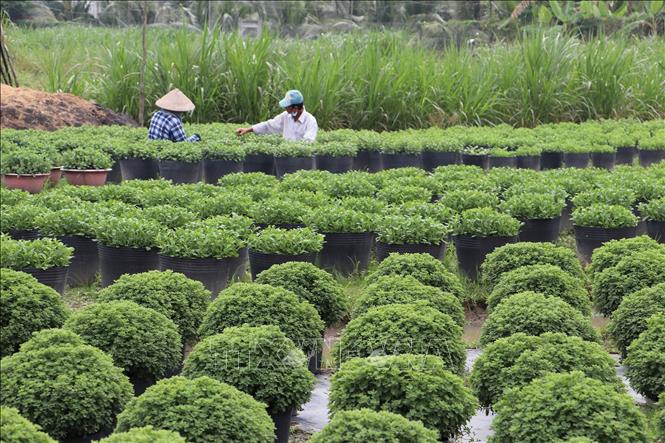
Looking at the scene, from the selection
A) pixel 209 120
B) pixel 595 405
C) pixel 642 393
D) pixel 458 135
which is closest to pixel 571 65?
pixel 458 135

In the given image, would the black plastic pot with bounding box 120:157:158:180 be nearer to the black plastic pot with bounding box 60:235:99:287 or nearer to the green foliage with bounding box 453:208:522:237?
the black plastic pot with bounding box 60:235:99:287

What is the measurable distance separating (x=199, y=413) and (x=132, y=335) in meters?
1.28

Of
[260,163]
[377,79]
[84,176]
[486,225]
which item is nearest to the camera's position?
[486,225]

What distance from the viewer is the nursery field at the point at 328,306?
4359 millimetres

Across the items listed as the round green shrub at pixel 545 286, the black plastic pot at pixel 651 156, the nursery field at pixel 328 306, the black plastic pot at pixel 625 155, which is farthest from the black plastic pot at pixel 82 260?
→ the black plastic pot at pixel 625 155

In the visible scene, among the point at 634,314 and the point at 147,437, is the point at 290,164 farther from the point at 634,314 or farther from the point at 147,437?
the point at 147,437

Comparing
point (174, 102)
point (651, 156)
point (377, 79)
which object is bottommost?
point (651, 156)

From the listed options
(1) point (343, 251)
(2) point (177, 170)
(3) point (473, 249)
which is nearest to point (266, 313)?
(1) point (343, 251)

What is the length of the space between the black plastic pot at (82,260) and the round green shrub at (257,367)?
143 inches

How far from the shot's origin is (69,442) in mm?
4586

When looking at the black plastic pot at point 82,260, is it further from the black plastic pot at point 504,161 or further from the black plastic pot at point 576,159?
the black plastic pot at point 576,159

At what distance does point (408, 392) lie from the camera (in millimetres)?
4504

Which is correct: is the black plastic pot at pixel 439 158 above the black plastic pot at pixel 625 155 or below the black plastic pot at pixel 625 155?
above

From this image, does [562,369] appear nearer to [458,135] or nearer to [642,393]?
[642,393]
